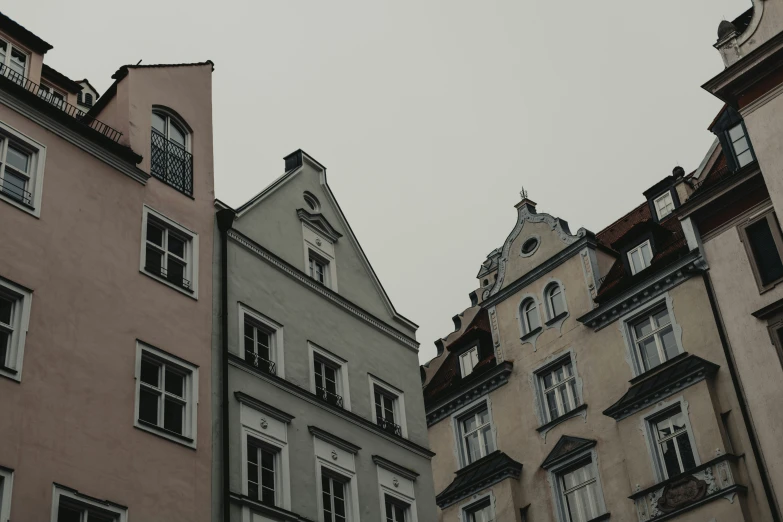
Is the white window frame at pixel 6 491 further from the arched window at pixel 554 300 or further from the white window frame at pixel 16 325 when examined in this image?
the arched window at pixel 554 300

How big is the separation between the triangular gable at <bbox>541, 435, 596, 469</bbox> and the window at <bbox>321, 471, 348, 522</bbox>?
36.3 feet

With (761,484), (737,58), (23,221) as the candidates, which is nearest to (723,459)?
(761,484)

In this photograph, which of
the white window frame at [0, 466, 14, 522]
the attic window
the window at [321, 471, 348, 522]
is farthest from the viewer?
the attic window

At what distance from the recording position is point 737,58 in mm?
32906

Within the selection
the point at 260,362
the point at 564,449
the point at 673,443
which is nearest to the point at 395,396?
the point at 260,362

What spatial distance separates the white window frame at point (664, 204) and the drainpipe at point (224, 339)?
17.9 meters

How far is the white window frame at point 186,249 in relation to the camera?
2470 centimetres

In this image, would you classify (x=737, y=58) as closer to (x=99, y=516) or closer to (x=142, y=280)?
(x=142, y=280)

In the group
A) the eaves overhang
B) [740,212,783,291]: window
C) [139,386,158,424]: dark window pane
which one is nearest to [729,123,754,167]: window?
[740,212,783,291]: window

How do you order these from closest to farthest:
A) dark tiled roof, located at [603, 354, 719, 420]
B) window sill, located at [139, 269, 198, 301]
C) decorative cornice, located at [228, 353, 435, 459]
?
window sill, located at [139, 269, 198, 301], decorative cornice, located at [228, 353, 435, 459], dark tiled roof, located at [603, 354, 719, 420]

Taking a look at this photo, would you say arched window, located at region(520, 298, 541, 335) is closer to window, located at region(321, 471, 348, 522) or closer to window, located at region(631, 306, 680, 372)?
window, located at region(631, 306, 680, 372)

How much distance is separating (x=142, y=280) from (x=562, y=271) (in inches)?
745

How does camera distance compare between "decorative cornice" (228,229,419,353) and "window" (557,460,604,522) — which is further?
"window" (557,460,604,522)

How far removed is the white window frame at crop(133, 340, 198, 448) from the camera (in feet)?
→ 73.7
